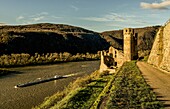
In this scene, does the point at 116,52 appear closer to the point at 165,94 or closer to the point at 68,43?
the point at 165,94

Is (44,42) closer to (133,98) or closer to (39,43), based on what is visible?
(39,43)

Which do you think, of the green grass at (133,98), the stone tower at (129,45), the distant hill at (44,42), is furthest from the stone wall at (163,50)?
the distant hill at (44,42)

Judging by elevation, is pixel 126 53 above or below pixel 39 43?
below

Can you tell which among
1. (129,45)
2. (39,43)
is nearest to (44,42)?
(39,43)

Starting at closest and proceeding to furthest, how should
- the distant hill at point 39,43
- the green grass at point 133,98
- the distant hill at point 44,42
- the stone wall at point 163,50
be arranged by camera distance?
the green grass at point 133,98, the stone wall at point 163,50, the distant hill at point 39,43, the distant hill at point 44,42

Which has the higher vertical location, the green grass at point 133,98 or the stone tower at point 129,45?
the stone tower at point 129,45

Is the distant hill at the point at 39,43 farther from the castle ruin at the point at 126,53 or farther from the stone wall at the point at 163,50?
the stone wall at the point at 163,50

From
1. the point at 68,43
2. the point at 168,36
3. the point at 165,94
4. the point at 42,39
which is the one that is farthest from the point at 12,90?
the point at 68,43

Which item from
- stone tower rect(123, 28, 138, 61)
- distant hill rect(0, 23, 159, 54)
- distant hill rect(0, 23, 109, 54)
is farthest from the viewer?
distant hill rect(0, 23, 159, 54)

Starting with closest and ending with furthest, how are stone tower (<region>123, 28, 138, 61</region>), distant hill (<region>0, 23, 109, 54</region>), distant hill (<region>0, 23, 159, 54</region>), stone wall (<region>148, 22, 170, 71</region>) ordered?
stone wall (<region>148, 22, 170, 71</region>) < stone tower (<region>123, 28, 138, 61</region>) < distant hill (<region>0, 23, 109, 54</region>) < distant hill (<region>0, 23, 159, 54</region>)

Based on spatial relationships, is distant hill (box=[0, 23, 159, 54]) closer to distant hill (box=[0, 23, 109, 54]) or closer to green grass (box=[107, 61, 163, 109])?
distant hill (box=[0, 23, 109, 54])

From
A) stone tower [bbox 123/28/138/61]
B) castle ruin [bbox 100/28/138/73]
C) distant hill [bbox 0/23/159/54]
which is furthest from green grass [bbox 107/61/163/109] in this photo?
distant hill [bbox 0/23/159/54]

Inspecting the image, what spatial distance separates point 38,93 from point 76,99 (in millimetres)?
13167

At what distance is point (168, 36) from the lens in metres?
26.7
